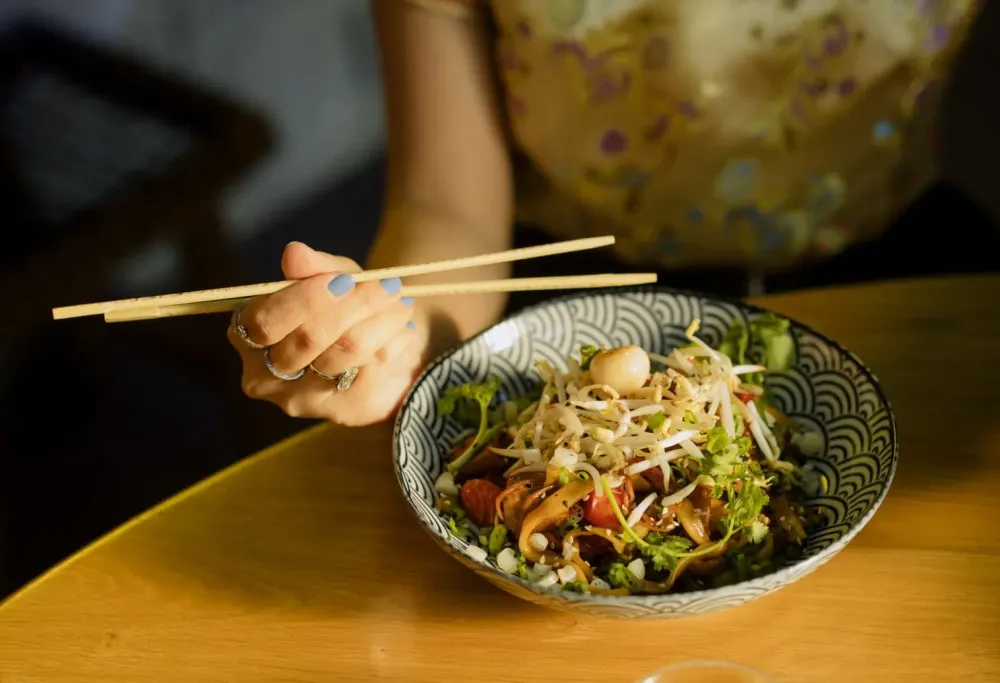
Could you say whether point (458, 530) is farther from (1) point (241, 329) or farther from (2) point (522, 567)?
(1) point (241, 329)

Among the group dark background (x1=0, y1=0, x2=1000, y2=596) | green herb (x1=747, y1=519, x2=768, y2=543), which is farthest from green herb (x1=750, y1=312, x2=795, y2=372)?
dark background (x1=0, y1=0, x2=1000, y2=596)

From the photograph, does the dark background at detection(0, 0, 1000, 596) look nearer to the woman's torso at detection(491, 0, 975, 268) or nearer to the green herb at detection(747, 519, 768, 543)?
the woman's torso at detection(491, 0, 975, 268)

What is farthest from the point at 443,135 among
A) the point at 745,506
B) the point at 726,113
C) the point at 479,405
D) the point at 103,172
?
the point at 103,172

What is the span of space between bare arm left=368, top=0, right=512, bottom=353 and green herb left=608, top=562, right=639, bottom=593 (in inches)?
21.3

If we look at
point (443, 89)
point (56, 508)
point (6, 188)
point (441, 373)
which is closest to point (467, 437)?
point (441, 373)

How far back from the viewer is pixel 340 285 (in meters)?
0.95

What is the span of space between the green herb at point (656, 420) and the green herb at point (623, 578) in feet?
0.50

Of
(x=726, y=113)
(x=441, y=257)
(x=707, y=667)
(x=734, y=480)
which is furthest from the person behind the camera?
(x=726, y=113)

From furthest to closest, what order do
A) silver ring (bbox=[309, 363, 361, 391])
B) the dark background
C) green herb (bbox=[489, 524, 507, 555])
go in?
1. the dark background
2. silver ring (bbox=[309, 363, 361, 391])
3. green herb (bbox=[489, 524, 507, 555])

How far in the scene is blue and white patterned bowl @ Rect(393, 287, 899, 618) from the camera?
0.82 meters

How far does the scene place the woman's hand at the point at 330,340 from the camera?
0.96 m

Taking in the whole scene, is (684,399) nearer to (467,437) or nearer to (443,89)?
(467,437)

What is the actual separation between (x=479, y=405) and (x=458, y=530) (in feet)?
0.63

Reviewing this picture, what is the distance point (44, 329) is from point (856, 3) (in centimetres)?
228
